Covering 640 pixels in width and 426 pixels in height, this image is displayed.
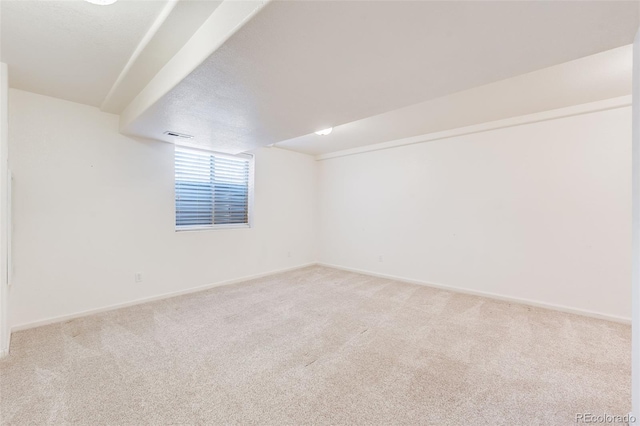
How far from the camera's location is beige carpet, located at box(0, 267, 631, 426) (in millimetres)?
1562

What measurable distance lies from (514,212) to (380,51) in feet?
10.5

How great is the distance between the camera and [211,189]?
4.19 meters

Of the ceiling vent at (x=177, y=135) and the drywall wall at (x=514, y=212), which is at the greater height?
the ceiling vent at (x=177, y=135)

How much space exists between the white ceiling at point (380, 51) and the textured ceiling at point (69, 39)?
41 cm

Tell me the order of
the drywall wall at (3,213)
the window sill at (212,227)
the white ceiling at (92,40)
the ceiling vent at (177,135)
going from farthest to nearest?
1. the window sill at (212,227)
2. the ceiling vent at (177,135)
3. the drywall wall at (3,213)
4. the white ceiling at (92,40)

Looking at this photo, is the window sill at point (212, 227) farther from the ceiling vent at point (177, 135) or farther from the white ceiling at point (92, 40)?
the white ceiling at point (92, 40)

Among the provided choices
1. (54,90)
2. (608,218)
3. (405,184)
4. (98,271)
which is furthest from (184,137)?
(608,218)

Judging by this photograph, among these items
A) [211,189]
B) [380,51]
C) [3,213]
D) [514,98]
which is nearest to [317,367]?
[380,51]

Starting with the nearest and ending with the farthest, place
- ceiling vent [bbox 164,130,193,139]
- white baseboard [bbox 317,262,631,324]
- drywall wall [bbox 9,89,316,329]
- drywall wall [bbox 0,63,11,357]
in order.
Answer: drywall wall [bbox 0,63,11,357], drywall wall [bbox 9,89,316,329], white baseboard [bbox 317,262,631,324], ceiling vent [bbox 164,130,193,139]

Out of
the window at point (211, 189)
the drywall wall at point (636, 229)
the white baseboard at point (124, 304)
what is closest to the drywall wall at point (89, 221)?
the white baseboard at point (124, 304)

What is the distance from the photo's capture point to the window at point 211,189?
3844 millimetres

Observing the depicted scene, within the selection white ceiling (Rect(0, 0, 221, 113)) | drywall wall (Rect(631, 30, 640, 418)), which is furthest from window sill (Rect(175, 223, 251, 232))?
drywall wall (Rect(631, 30, 640, 418))

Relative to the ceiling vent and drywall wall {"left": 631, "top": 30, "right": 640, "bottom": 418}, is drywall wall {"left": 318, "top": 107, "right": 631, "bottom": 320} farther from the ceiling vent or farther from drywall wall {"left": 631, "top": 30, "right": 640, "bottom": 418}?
the ceiling vent

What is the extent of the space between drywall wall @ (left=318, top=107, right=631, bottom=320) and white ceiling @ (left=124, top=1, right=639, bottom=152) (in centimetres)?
222
